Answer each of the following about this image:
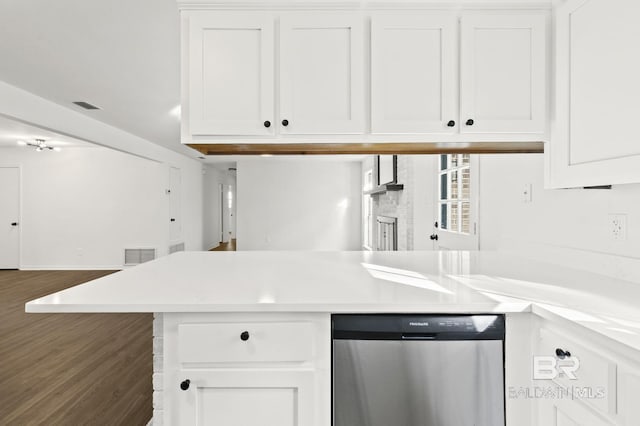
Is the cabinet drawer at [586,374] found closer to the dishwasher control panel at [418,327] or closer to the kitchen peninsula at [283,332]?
the kitchen peninsula at [283,332]

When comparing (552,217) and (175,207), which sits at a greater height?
(175,207)

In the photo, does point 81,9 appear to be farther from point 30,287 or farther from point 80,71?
point 30,287

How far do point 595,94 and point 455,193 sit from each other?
181 centimetres

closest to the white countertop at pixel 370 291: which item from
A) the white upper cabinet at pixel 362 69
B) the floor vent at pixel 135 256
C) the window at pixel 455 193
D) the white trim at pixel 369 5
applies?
the white upper cabinet at pixel 362 69

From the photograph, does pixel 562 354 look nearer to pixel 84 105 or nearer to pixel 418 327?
pixel 418 327

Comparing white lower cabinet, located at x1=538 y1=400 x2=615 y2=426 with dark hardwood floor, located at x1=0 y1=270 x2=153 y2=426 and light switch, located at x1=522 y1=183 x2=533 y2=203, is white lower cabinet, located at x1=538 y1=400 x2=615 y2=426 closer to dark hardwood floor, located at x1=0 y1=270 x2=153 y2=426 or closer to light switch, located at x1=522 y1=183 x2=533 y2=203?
light switch, located at x1=522 y1=183 x2=533 y2=203

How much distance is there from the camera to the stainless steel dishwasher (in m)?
1.15

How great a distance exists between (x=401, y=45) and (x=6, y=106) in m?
4.05

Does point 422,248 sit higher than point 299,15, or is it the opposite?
point 299,15

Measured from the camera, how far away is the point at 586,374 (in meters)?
0.93

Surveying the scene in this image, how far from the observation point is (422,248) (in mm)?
3736

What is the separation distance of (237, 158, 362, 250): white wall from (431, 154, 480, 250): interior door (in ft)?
16.1

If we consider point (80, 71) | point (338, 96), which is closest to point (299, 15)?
point (338, 96)

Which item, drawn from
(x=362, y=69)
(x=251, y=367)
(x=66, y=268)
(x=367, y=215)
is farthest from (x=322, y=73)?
(x=66, y=268)
